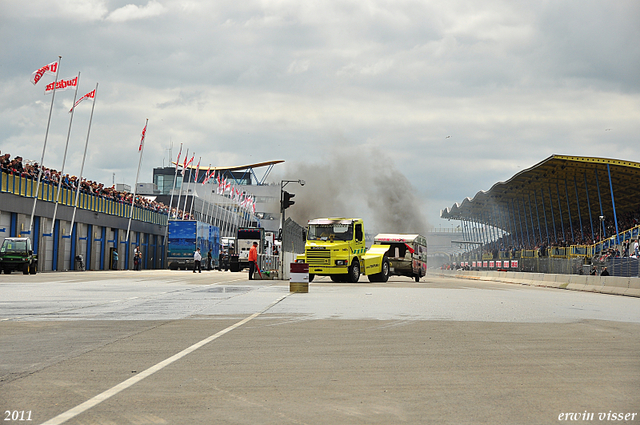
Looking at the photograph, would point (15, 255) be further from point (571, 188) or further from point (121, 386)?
point (571, 188)

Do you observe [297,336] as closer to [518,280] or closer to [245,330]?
[245,330]

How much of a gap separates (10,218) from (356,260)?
77.3ft

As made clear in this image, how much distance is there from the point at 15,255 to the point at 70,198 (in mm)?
14994

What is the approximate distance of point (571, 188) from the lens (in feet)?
269

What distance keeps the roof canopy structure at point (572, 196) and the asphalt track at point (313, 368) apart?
160ft

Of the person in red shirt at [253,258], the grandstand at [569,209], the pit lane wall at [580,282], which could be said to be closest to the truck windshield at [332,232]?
the person in red shirt at [253,258]

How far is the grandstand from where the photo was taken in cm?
5425

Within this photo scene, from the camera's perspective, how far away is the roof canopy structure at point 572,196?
6644cm

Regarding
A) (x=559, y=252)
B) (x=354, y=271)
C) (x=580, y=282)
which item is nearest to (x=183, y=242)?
(x=354, y=271)

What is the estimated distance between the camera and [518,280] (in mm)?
49219

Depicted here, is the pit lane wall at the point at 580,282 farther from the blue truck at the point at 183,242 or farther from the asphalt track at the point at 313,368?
the blue truck at the point at 183,242

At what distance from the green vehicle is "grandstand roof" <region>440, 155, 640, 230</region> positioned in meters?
41.5

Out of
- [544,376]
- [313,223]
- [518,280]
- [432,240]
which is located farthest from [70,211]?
[432,240]

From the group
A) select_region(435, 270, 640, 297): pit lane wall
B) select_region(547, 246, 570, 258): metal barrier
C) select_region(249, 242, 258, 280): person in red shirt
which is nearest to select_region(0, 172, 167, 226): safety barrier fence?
select_region(249, 242, 258, 280): person in red shirt
